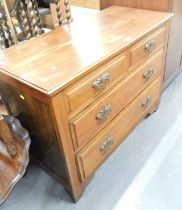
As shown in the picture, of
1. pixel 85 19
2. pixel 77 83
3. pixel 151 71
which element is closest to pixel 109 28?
pixel 85 19

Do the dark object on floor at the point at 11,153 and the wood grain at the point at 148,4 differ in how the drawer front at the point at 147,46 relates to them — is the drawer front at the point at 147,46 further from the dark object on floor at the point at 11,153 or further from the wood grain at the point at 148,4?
the dark object on floor at the point at 11,153

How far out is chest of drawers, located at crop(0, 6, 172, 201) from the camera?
3.01 ft

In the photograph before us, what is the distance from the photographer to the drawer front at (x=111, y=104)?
1.03 meters

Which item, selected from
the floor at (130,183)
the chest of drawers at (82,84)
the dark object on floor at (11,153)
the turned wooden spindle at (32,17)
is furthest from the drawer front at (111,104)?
the turned wooden spindle at (32,17)

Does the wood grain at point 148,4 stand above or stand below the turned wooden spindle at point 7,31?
above

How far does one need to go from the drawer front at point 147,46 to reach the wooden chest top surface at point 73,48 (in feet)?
0.19

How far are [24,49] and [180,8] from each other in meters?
1.12

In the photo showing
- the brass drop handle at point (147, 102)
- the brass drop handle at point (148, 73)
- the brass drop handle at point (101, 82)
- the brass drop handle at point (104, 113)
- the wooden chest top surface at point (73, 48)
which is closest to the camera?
the wooden chest top surface at point (73, 48)

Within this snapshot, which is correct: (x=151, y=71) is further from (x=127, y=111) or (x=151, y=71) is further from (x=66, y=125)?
(x=66, y=125)

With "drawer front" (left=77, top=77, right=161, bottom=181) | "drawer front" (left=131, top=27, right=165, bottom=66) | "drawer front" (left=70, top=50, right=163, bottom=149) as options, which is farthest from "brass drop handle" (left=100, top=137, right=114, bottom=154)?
"drawer front" (left=131, top=27, right=165, bottom=66)

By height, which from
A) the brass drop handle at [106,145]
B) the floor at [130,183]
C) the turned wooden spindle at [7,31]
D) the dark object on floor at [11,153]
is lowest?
the floor at [130,183]

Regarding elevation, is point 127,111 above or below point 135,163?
above

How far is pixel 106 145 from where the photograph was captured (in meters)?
1.26

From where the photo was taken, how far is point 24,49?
1.12 m
